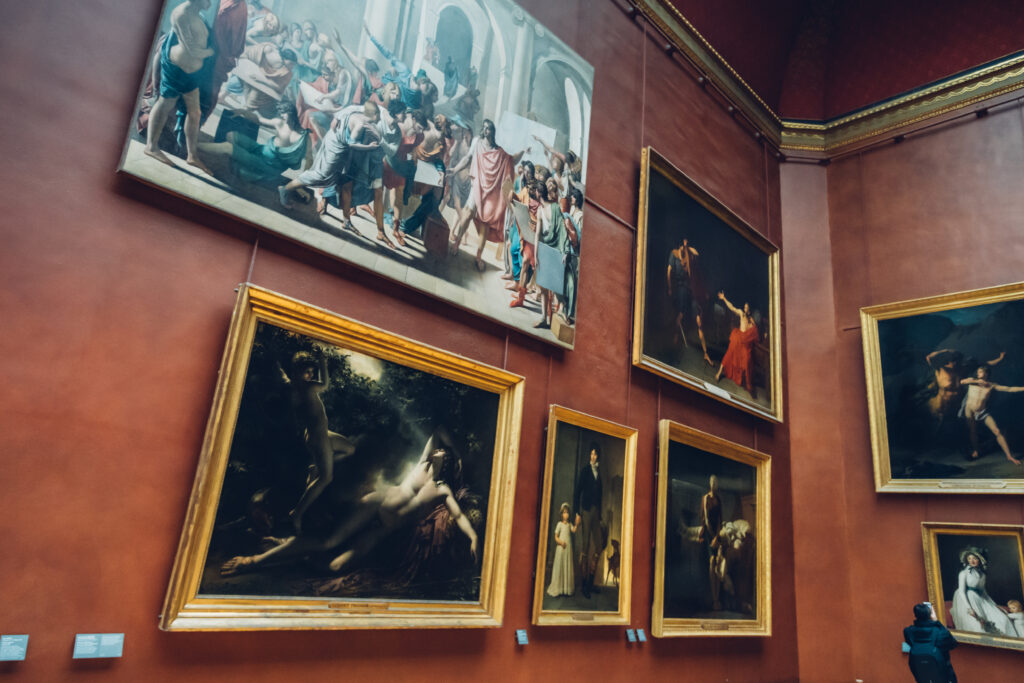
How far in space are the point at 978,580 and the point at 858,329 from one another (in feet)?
12.2

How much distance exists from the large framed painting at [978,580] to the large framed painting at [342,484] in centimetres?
629

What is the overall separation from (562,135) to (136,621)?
5.97 metres

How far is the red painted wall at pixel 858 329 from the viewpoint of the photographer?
32.2 feet

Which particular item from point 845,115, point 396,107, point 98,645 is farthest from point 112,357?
point 845,115

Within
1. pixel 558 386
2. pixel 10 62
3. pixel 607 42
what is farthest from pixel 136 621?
pixel 607 42

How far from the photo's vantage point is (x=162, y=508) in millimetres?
4664

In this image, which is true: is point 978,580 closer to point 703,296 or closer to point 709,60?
point 703,296

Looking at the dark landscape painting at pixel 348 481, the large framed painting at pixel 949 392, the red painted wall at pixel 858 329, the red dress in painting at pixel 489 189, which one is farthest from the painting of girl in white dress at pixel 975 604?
the red dress in painting at pixel 489 189

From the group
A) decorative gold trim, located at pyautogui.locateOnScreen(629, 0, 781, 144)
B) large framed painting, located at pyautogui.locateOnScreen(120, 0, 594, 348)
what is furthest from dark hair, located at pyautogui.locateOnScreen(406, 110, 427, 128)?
decorative gold trim, located at pyautogui.locateOnScreen(629, 0, 781, 144)

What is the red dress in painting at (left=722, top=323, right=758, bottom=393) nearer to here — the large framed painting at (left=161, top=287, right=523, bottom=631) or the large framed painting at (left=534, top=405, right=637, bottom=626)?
the large framed painting at (left=534, top=405, right=637, bottom=626)

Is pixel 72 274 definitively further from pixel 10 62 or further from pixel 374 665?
pixel 374 665

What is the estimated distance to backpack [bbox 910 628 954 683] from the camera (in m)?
7.80

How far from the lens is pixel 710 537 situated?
8.73m

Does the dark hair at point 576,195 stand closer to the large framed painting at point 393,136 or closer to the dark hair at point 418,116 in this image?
the large framed painting at point 393,136
